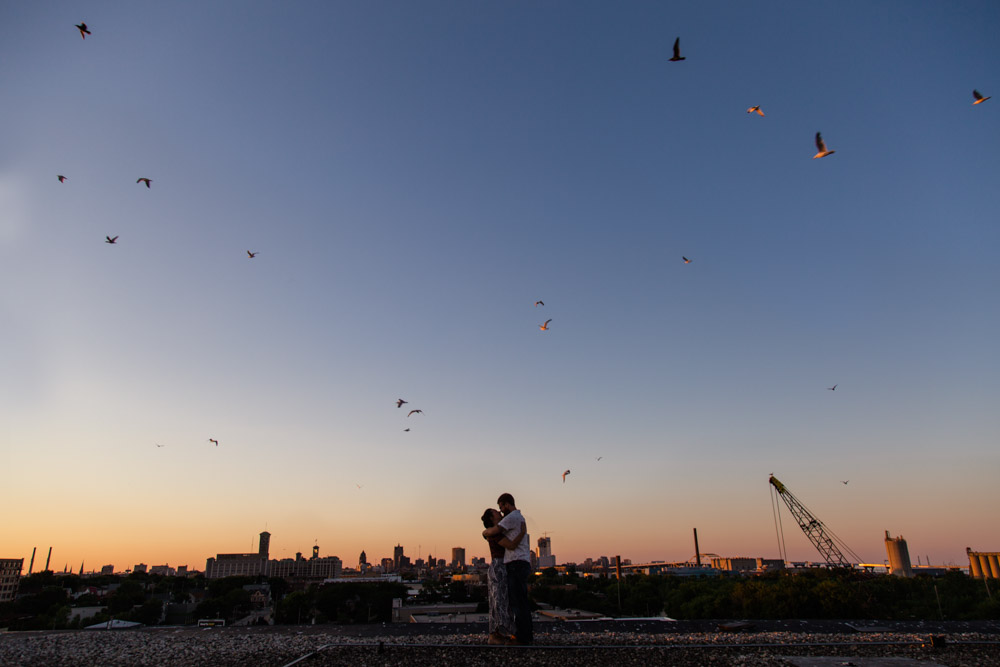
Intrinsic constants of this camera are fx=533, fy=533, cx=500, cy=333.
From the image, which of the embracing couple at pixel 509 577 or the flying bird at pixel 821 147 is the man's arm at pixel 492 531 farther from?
the flying bird at pixel 821 147

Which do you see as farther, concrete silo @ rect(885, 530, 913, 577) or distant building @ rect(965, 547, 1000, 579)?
concrete silo @ rect(885, 530, 913, 577)

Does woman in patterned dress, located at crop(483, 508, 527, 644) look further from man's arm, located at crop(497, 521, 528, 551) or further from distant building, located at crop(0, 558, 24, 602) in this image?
distant building, located at crop(0, 558, 24, 602)

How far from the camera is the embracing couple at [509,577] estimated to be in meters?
7.99

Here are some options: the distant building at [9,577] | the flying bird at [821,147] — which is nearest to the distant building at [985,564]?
the flying bird at [821,147]

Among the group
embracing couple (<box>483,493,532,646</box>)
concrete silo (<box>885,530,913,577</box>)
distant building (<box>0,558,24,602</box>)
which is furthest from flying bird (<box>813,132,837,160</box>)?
concrete silo (<box>885,530,913,577</box>)

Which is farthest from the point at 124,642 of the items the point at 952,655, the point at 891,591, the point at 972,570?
the point at 972,570

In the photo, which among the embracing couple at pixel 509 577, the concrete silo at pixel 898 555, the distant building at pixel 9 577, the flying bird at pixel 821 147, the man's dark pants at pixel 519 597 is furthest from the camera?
the concrete silo at pixel 898 555

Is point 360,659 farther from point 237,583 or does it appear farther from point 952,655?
point 237,583

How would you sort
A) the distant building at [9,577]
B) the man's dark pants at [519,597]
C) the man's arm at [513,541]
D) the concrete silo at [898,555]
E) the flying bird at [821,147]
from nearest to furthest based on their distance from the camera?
the man's dark pants at [519,597] < the man's arm at [513,541] < the flying bird at [821,147] < the distant building at [9,577] < the concrete silo at [898,555]

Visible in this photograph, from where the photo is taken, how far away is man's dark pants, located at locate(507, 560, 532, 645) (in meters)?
7.85

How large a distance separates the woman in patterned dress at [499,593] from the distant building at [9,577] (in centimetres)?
15370

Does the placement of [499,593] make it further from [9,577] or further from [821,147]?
[9,577]

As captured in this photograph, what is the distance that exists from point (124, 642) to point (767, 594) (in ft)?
204

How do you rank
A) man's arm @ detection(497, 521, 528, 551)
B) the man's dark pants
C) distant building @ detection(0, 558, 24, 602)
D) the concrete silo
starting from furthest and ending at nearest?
the concrete silo < distant building @ detection(0, 558, 24, 602) < man's arm @ detection(497, 521, 528, 551) < the man's dark pants
